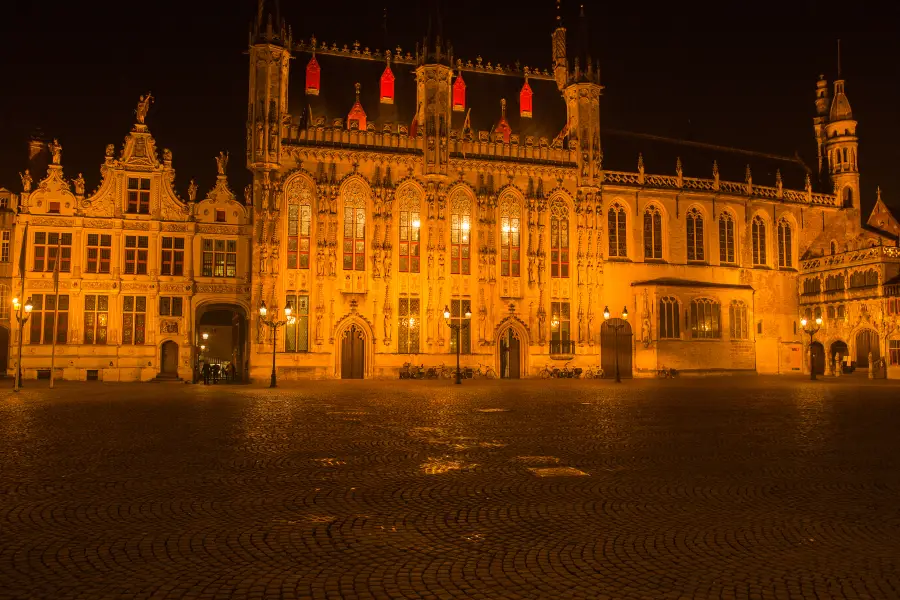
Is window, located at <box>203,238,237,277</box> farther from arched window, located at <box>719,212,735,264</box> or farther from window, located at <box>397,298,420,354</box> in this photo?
arched window, located at <box>719,212,735,264</box>

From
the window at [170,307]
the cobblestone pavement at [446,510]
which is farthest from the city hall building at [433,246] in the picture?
the cobblestone pavement at [446,510]

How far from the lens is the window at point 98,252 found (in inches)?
1651

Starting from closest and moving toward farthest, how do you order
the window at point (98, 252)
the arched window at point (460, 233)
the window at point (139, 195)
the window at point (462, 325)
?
1. the window at point (98, 252)
2. the window at point (139, 195)
3. the window at point (462, 325)
4. the arched window at point (460, 233)

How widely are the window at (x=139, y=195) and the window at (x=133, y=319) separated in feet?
17.3

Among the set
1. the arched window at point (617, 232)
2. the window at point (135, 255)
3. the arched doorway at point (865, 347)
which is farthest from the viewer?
the arched window at point (617, 232)

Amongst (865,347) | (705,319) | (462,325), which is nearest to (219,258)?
(462,325)

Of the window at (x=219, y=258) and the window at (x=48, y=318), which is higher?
the window at (x=219, y=258)

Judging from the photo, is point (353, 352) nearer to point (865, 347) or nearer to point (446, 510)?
point (446, 510)

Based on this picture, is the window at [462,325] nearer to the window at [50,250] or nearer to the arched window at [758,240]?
the window at [50,250]

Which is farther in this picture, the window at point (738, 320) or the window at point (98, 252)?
the window at point (738, 320)

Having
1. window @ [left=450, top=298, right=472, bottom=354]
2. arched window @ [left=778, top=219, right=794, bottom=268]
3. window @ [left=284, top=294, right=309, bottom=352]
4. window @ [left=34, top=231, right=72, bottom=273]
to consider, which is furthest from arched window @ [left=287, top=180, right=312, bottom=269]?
arched window @ [left=778, top=219, right=794, bottom=268]

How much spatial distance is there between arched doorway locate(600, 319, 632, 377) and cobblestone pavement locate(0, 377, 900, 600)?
30113mm

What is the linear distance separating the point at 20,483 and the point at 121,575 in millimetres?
4866

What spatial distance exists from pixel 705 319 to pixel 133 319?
36695 millimetres
